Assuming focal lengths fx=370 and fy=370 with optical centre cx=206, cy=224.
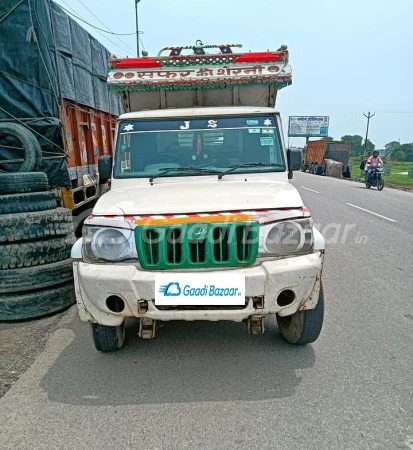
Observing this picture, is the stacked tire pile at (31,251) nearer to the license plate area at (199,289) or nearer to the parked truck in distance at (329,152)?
the license plate area at (199,289)

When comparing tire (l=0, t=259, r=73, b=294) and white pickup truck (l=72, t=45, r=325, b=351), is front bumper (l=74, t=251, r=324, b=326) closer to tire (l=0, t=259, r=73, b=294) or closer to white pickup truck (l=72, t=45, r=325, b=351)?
white pickup truck (l=72, t=45, r=325, b=351)

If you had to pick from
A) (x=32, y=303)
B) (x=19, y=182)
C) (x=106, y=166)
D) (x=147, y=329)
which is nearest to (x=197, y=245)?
(x=147, y=329)

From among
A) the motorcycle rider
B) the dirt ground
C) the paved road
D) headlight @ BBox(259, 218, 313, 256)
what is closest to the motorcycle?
the motorcycle rider

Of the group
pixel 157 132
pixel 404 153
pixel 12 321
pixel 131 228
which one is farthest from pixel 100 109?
pixel 404 153

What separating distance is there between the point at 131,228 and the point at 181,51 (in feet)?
10.5

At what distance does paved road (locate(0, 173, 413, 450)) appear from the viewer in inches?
87.7

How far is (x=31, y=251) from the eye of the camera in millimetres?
3740

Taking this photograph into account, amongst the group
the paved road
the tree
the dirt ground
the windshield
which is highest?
the windshield

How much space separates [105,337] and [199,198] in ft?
4.53

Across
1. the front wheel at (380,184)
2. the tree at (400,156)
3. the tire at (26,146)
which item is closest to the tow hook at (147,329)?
the tire at (26,146)

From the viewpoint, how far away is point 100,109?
881cm

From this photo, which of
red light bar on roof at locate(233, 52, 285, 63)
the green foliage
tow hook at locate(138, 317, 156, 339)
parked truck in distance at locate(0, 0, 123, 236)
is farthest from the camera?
the green foliage

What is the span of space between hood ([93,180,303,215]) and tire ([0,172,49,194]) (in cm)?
107

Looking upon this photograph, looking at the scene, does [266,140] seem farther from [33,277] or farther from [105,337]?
[33,277]
